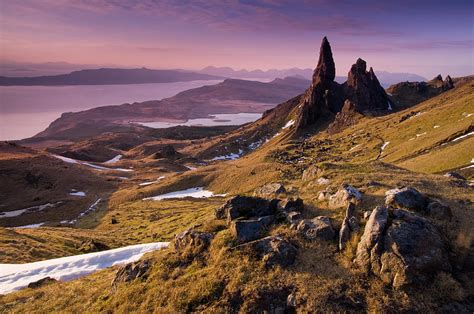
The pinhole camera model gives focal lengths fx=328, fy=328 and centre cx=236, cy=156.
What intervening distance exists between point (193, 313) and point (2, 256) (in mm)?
32907

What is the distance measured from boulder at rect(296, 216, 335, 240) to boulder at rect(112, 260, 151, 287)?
9.44m

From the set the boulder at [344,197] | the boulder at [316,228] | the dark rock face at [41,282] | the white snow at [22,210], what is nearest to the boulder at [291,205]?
the boulder at [316,228]

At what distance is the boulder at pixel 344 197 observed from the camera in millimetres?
20164

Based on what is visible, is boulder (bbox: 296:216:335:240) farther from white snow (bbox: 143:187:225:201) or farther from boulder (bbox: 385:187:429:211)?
white snow (bbox: 143:187:225:201)

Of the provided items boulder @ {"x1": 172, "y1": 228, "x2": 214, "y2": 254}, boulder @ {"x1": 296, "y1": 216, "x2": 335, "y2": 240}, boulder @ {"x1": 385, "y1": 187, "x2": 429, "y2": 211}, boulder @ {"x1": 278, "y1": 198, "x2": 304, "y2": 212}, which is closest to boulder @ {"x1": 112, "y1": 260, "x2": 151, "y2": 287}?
boulder @ {"x1": 172, "y1": 228, "x2": 214, "y2": 254}

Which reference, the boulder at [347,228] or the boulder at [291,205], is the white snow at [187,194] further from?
the boulder at [347,228]

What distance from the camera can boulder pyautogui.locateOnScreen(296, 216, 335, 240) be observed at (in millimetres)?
17859

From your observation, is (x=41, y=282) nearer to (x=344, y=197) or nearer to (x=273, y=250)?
(x=273, y=250)

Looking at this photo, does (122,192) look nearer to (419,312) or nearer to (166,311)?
(166,311)

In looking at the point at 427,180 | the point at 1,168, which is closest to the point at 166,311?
the point at 427,180

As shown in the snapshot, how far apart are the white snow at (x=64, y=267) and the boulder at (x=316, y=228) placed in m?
17.3

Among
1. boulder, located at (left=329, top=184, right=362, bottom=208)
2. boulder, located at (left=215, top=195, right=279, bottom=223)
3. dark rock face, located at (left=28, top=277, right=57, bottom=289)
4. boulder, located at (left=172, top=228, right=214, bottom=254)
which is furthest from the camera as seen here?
dark rock face, located at (left=28, top=277, right=57, bottom=289)

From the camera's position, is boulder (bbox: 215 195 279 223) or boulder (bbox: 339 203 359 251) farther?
boulder (bbox: 215 195 279 223)

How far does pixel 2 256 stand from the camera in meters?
37.1
